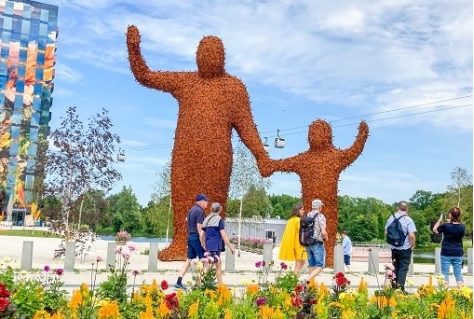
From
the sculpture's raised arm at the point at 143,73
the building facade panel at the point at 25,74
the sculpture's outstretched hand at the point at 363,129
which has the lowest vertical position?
the sculpture's outstretched hand at the point at 363,129

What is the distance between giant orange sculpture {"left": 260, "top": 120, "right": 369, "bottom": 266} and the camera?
14.5m

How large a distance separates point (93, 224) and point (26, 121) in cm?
4575

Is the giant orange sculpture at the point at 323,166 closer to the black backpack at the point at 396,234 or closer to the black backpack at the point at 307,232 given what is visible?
the black backpack at the point at 396,234

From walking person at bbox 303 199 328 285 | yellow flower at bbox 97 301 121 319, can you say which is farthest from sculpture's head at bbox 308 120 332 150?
yellow flower at bbox 97 301 121 319

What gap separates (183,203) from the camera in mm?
13688

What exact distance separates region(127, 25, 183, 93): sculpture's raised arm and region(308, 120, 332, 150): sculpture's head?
3.57 m

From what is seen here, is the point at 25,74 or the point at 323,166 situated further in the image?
the point at 25,74

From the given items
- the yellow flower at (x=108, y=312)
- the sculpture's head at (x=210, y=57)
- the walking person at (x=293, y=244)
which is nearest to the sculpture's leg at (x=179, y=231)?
the sculpture's head at (x=210, y=57)

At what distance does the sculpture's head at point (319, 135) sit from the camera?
14.8 meters

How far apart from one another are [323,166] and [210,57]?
3.90m

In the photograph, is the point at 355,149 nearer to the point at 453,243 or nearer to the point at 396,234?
the point at 453,243

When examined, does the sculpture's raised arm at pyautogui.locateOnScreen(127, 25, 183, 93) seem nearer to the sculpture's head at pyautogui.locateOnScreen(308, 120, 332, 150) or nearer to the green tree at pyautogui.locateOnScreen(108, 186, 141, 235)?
the sculpture's head at pyautogui.locateOnScreen(308, 120, 332, 150)

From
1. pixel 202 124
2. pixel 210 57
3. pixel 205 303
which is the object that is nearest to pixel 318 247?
pixel 205 303

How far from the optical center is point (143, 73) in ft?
48.0
